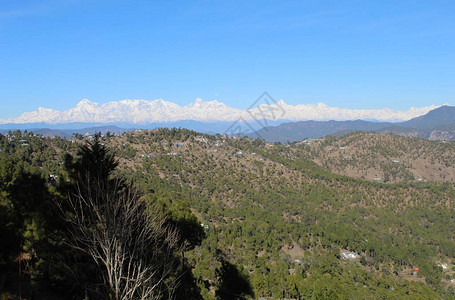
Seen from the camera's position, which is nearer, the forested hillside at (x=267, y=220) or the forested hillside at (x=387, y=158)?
the forested hillside at (x=267, y=220)

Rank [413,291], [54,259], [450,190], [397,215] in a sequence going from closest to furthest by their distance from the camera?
[54,259] → [413,291] → [397,215] → [450,190]

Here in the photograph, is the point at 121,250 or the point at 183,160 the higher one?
the point at 121,250

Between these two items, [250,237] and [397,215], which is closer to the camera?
[250,237]

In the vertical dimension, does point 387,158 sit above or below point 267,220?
above

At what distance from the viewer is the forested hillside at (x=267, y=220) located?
79.3ft

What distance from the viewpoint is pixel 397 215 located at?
84750 mm

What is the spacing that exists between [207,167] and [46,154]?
4335 cm

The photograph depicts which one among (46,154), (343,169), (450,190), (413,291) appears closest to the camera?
(413,291)

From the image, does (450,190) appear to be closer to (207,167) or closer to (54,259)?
(207,167)

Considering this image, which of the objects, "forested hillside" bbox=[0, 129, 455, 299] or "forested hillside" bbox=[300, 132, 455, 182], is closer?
"forested hillside" bbox=[0, 129, 455, 299]

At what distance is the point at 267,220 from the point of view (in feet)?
206

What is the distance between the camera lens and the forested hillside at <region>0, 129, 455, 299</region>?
24.2 meters

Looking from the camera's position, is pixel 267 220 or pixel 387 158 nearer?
pixel 267 220

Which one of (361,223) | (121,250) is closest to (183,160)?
(361,223)
